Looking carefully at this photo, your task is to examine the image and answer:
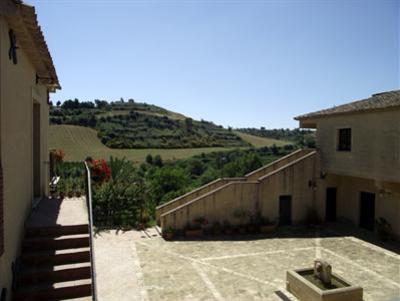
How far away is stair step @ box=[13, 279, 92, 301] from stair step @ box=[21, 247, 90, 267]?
1.71 ft

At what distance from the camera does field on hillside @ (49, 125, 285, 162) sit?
5828cm

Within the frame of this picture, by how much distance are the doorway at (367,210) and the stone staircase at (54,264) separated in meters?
15.2

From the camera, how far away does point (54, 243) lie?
23.5 ft

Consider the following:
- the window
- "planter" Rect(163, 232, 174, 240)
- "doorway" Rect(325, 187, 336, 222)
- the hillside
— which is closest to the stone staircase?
"planter" Rect(163, 232, 174, 240)

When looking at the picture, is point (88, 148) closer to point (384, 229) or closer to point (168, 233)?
point (168, 233)

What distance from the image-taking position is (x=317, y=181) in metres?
18.7

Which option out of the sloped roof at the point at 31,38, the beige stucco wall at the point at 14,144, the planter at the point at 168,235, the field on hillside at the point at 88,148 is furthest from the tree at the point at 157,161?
the beige stucco wall at the point at 14,144

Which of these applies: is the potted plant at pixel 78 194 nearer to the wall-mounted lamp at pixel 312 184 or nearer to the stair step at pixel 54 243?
the stair step at pixel 54 243

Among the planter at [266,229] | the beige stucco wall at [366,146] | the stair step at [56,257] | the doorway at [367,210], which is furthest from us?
the doorway at [367,210]

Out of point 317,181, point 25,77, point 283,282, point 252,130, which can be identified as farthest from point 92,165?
point 252,130

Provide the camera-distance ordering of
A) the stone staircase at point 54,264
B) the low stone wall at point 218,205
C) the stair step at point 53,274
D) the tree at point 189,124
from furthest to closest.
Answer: the tree at point 189,124, the low stone wall at point 218,205, the stair step at point 53,274, the stone staircase at point 54,264

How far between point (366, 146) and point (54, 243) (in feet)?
45.8

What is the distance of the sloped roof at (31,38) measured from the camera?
18.5ft

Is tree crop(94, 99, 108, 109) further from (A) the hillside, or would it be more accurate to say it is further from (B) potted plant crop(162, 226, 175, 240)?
(B) potted plant crop(162, 226, 175, 240)
